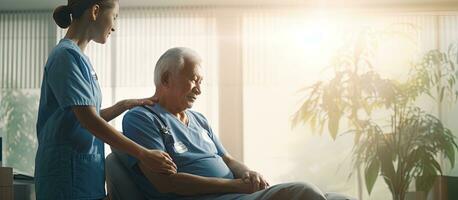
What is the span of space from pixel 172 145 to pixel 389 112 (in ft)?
8.14

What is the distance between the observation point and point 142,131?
1677mm

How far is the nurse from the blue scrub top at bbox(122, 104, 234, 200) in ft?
0.53

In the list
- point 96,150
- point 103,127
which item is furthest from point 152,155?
point 96,150

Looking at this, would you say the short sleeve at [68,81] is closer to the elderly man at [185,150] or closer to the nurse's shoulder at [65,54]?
the nurse's shoulder at [65,54]

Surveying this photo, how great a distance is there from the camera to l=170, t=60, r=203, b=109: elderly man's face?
1839 mm

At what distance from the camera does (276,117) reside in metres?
4.09

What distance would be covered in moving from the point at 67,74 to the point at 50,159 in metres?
0.25

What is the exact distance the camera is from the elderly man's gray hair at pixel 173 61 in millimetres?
1843

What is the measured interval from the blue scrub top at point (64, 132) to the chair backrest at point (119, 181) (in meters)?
0.16

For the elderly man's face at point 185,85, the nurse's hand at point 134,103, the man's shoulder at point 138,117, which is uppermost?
the elderly man's face at point 185,85

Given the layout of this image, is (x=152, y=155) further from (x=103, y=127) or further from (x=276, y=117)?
(x=276, y=117)

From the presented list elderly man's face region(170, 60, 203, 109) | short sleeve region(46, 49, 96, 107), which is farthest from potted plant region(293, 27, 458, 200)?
short sleeve region(46, 49, 96, 107)

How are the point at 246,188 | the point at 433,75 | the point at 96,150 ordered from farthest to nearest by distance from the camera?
the point at 433,75, the point at 246,188, the point at 96,150

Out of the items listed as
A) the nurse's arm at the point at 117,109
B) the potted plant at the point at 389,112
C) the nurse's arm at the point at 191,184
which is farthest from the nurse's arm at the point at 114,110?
the potted plant at the point at 389,112
